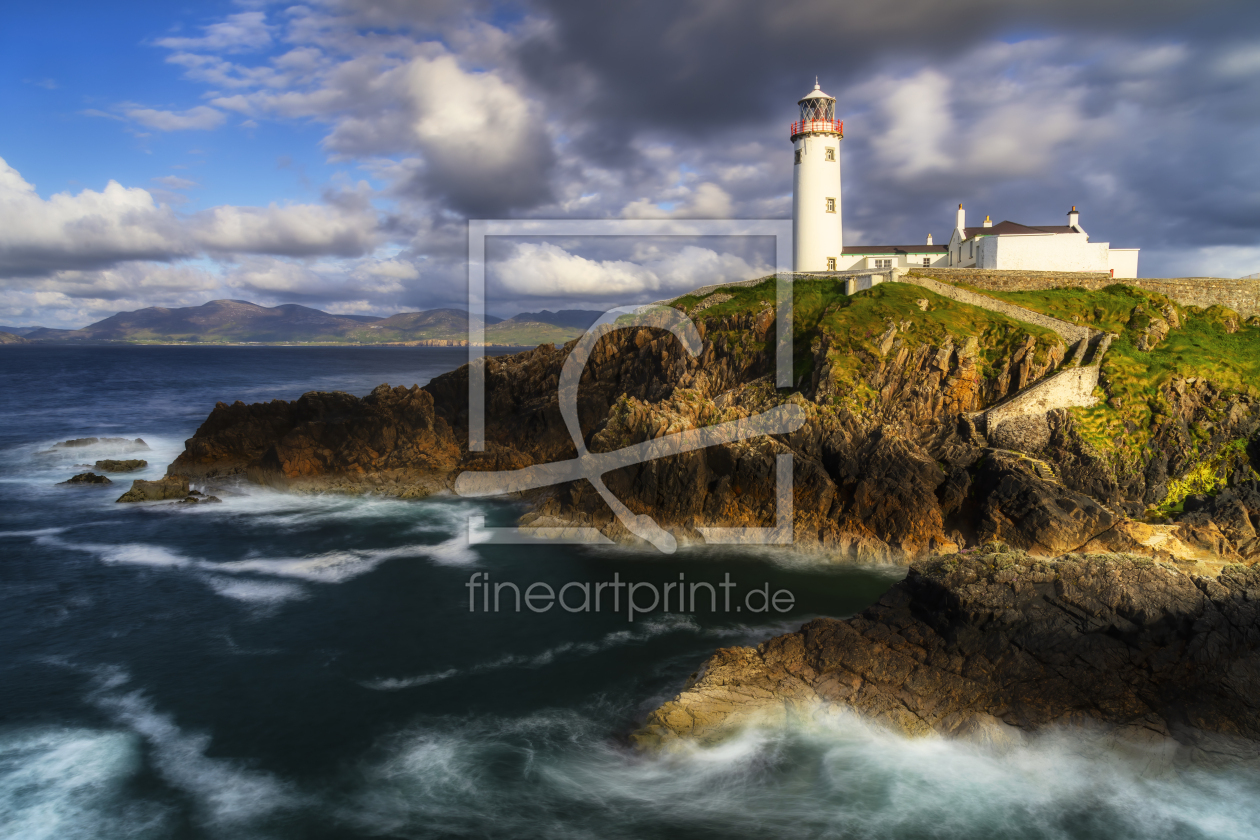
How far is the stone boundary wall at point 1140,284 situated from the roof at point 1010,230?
4.78m

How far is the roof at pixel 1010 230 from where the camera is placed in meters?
50.5

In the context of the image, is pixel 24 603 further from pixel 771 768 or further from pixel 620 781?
pixel 771 768

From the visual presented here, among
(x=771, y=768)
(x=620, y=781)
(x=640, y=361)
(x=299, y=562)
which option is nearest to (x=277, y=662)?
(x=299, y=562)

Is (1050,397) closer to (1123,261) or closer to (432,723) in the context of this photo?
(1123,261)

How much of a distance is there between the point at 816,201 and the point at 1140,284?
22250mm

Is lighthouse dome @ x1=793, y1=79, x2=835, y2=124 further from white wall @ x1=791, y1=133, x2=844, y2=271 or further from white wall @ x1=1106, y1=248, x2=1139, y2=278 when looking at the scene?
white wall @ x1=1106, y1=248, x2=1139, y2=278

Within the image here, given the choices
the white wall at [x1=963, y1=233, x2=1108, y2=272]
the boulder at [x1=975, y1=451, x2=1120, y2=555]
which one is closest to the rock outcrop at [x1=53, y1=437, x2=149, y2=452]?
the boulder at [x1=975, y1=451, x2=1120, y2=555]

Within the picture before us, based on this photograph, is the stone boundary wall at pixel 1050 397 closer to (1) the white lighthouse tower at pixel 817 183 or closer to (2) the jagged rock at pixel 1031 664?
(2) the jagged rock at pixel 1031 664

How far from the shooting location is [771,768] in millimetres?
15320

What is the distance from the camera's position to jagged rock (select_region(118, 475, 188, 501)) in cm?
3728

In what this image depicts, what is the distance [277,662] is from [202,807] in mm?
5942

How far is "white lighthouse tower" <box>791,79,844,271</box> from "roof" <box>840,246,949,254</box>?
163 cm

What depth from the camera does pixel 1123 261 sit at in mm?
50344

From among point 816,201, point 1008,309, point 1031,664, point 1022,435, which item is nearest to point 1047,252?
point 1008,309
